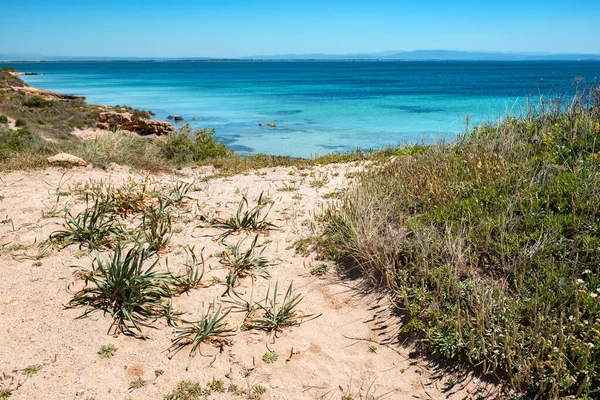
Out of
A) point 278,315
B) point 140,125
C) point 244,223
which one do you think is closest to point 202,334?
point 278,315

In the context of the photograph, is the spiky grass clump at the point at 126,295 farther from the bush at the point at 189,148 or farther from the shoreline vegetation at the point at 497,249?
the bush at the point at 189,148

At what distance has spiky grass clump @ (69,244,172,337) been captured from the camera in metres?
4.26

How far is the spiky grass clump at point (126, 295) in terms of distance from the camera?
4262mm

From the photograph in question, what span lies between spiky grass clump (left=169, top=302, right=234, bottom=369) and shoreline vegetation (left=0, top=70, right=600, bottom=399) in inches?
66.5

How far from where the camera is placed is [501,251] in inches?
173

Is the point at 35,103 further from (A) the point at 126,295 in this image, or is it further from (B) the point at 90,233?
(A) the point at 126,295

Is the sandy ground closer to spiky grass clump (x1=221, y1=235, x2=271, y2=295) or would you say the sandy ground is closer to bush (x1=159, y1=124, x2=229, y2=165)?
spiky grass clump (x1=221, y1=235, x2=271, y2=295)

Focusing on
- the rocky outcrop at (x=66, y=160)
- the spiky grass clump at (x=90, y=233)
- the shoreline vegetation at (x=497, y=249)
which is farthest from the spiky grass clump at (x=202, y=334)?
the rocky outcrop at (x=66, y=160)

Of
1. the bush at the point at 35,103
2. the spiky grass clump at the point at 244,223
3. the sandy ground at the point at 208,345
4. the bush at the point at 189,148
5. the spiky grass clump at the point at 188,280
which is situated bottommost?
the sandy ground at the point at 208,345

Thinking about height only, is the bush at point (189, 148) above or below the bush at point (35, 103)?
below

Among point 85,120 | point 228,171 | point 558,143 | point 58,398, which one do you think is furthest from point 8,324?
point 85,120

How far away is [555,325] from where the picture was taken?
11.5ft

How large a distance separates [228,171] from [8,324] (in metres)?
6.29

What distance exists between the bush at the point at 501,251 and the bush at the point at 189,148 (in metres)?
7.33
